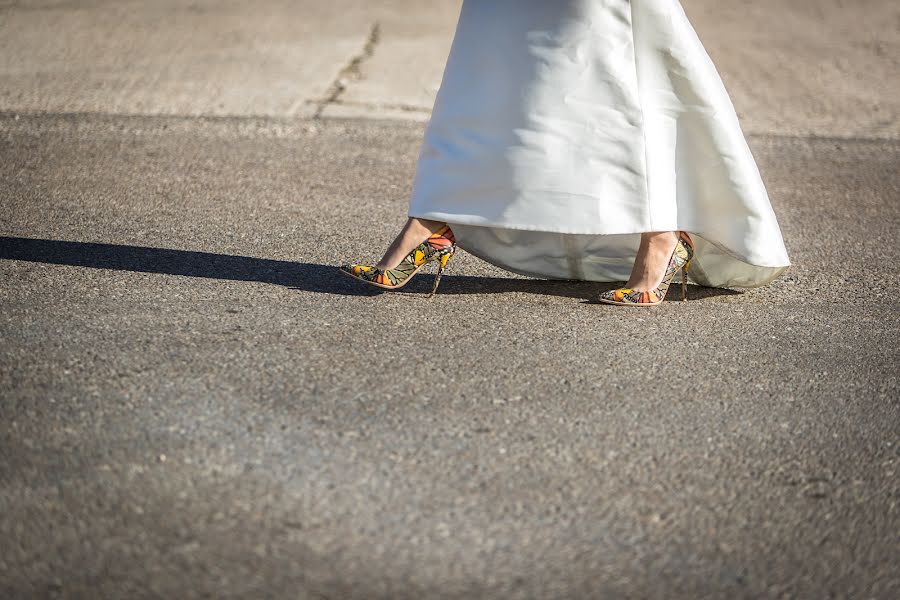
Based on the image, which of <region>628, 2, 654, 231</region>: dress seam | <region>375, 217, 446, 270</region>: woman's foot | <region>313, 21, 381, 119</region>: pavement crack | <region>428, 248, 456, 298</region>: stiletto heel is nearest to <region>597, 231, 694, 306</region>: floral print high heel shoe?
<region>628, 2, 654, 231</region>: dress seam

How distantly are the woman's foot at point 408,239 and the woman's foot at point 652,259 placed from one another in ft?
2.48

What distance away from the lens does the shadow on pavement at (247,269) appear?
415 centimetres

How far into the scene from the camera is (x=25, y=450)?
2.78 meters

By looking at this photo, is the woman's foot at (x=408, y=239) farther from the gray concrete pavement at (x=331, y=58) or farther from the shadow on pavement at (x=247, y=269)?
the gray concrete pavement at (x=331, y=58)

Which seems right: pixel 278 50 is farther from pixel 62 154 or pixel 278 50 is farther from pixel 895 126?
pixel 895 126

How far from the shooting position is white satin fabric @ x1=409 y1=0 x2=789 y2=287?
12.0 ft

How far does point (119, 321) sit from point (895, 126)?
5562 millimetres

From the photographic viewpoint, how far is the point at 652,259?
3.93 meters

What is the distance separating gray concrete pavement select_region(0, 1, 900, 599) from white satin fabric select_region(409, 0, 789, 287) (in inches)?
15.6

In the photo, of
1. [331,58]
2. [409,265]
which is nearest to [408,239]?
[409,265]

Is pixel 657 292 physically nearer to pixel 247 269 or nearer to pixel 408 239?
pixel 408 239

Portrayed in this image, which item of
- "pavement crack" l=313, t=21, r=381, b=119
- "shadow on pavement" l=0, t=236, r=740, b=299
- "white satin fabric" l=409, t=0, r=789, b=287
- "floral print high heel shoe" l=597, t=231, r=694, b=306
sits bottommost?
"pavement crack" l=313, t=21, r=381, b=119

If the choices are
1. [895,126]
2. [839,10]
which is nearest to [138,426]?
[895,126]

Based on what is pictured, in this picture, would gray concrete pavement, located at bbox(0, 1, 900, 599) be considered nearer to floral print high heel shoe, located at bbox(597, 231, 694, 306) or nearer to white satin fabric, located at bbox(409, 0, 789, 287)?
floral print high heel shoe, located at bbox(597, 231, 694, 306)
